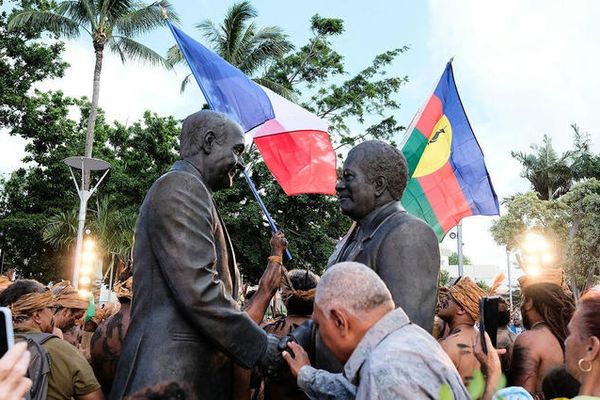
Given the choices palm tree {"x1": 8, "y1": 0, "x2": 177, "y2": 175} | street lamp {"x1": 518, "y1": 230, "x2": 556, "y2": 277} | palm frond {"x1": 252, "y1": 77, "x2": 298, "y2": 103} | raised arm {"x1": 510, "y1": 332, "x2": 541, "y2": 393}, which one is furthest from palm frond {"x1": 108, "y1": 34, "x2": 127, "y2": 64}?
raised arm {"x1": 510, "y1": 332, "x2": 541, "y2": 393}

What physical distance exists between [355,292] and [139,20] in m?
24.6

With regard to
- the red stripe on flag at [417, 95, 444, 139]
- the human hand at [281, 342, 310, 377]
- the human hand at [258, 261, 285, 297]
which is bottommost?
the human hand at [281, 342, 310, 377]

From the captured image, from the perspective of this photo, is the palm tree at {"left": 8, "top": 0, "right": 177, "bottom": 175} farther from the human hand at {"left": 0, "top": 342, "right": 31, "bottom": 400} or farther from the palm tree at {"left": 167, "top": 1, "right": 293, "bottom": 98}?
the human hand at {"left": 0, "top": 342, "right": 31, "bottom": 400}

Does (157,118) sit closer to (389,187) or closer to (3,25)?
(3,25)

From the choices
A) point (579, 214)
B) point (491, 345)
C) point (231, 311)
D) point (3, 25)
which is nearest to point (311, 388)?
point (231, 311)

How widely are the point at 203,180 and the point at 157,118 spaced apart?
1086 inches

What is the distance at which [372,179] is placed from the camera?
2844mm

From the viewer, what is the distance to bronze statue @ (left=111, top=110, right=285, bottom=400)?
7.76ft

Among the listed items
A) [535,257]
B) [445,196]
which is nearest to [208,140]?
[445,196]

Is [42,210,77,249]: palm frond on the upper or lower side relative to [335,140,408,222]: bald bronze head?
lower

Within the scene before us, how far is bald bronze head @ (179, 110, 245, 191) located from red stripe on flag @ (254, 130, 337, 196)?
15.3 ft

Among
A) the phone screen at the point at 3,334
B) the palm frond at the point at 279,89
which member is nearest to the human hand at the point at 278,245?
the phone screen at the point at 3,334

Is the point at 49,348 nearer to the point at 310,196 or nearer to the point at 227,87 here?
the point at 227,87

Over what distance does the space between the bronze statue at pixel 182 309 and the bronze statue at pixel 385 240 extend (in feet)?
1.57
